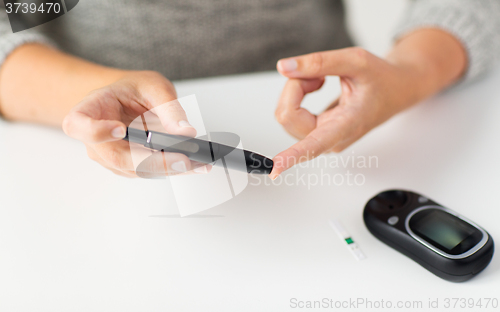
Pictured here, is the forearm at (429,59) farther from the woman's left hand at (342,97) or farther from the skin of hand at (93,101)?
the skin of hand at (93,101)

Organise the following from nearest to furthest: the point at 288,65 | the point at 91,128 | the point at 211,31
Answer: the point at 91,128, the point at 288,65, the point at 211,31

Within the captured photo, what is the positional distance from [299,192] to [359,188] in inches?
2.2

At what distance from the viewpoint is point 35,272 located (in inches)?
10.8

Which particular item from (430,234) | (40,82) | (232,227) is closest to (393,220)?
(430,234)

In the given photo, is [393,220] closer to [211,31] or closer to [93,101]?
[93,101]

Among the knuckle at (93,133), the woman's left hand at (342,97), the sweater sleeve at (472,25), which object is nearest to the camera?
the knuckle at (93,133)

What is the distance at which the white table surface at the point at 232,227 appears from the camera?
254 mm

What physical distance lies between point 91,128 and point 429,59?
394 mm

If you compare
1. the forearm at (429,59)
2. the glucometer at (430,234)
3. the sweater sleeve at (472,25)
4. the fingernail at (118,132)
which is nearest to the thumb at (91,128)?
the fingernail at (118,132)

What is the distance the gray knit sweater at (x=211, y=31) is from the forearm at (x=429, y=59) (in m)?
0.01

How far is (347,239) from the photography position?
29 centimetres

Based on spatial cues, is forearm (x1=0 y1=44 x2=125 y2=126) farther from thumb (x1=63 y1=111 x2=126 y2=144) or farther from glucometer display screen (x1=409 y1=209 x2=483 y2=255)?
glucometer display screen (x1=409 y1=209 x2=483 y2=255)

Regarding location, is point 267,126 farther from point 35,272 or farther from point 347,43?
point 347,43

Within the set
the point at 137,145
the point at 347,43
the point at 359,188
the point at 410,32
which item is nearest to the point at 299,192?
the point at 359,188
